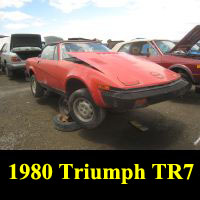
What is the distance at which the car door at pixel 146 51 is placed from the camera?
608cm

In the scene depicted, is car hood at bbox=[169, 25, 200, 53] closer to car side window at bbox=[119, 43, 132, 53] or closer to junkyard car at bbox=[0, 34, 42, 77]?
car side window at bbox=[119, 43, 132, 53]

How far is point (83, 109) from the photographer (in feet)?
12.2

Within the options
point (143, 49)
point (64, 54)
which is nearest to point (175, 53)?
point (143, 49)

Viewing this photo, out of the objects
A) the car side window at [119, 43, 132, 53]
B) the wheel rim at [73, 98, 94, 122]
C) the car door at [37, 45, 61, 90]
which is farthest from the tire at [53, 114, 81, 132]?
the car side window at [119, 43, 132, 53]

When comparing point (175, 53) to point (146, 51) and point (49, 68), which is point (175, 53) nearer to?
point (146, 51)

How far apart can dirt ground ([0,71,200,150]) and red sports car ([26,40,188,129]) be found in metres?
0.39

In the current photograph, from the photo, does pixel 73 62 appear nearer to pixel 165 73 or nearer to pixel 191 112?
pixel 165 73

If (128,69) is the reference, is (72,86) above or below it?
below

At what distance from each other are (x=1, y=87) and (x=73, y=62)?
17.8 ft

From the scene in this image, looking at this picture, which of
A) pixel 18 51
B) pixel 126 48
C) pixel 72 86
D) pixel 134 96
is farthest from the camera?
pixel 18 51

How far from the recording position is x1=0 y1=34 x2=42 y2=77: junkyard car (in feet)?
30.0

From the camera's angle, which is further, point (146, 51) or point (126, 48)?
point (126, 48)

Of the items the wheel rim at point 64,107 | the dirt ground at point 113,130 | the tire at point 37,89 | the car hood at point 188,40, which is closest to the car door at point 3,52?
the tire at point 37,89

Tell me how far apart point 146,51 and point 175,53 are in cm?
82
